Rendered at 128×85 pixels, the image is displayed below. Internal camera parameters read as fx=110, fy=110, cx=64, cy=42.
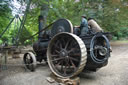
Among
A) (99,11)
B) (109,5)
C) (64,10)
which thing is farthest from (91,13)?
(64,10)

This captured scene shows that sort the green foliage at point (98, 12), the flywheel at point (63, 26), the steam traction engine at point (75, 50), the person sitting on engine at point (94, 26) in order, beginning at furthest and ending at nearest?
the green foliage at point (98, 12), the person sitting on engine at point (94, 26), the flywheel at point (63, 26), the steam traction engine at point (75, 50)

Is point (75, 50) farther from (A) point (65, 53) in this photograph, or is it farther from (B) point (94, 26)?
(B) point (94, 26)

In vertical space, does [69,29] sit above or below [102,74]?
above

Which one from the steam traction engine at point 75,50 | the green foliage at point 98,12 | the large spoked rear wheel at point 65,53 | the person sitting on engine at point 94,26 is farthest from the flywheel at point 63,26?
the green foliage at point 98,12

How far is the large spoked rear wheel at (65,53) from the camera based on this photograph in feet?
12.4

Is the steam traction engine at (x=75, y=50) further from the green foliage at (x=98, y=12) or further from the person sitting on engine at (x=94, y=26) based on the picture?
the green foliage at (x=98, y=12)

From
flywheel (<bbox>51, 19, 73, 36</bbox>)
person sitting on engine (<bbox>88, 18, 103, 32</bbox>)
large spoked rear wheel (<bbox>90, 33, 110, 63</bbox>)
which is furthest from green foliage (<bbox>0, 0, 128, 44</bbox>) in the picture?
large spoked rear wheel (<bbox>90, 33, 110, 63</bbox>)

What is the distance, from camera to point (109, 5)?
9.60m

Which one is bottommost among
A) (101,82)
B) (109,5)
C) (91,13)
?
(101,82)

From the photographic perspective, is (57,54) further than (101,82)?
Yes

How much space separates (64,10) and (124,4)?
5.33m

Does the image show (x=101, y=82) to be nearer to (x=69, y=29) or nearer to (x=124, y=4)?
(x=69, y=29)

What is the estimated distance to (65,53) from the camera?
408cm

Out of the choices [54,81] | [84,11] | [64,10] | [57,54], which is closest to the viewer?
[54,81]
